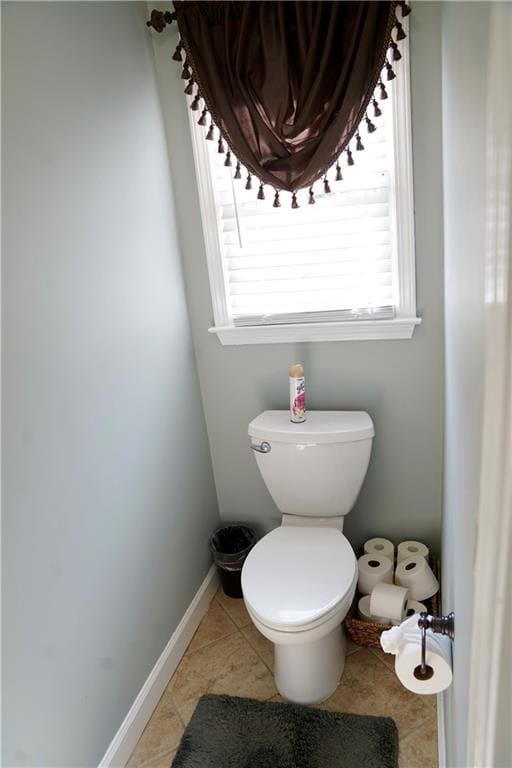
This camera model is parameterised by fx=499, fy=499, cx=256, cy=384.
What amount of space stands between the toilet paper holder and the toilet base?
589 millimetres

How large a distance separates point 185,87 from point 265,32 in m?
0.33

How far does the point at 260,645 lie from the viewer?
1.85 metres

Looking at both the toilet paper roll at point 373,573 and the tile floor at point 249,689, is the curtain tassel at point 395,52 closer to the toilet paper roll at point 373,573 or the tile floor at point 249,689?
the toilet paper roll at point 373,573

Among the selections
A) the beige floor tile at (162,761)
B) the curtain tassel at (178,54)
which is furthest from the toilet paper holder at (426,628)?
the curtain tassel at (178,54)

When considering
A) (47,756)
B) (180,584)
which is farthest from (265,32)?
(47,756)

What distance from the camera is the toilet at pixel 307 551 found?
1424 mm

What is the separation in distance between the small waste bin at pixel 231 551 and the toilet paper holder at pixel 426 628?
1.05 metres

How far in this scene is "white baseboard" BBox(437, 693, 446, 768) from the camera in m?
1.36

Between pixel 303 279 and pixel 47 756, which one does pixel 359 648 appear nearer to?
pixel 47 756

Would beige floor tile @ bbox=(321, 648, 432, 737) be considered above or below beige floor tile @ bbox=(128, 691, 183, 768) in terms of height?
below

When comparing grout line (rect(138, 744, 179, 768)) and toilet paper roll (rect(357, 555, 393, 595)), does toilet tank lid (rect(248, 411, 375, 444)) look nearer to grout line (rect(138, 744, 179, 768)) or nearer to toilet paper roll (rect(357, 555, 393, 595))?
toilet paper roll (rect(357, 555, 393, 595))

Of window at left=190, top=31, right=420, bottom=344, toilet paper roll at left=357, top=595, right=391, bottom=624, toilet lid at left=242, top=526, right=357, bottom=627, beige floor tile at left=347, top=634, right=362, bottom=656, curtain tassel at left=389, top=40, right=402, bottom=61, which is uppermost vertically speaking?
curtain tassel at left=389, top=40, right=402, bottom=61

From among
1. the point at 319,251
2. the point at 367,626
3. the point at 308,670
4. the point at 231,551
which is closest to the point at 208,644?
the point at 231,551

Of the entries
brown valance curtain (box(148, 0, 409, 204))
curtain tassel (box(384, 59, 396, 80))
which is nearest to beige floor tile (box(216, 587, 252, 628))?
brown valance curtain (box(148, 0, 409, 204))
